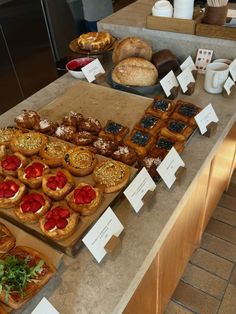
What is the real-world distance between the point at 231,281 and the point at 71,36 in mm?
2769

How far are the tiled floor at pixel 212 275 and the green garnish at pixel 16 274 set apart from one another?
95cm

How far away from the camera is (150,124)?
1.15 metres

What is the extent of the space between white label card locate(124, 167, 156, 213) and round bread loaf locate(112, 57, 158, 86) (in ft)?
1.97

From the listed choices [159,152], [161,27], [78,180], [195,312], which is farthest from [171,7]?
[195,312]

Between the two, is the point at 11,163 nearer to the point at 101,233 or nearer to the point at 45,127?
the point at 45,127

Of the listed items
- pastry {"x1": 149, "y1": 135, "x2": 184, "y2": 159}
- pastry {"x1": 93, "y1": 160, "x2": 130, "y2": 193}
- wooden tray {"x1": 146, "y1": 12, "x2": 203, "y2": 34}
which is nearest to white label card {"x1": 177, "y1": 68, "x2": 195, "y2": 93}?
wooden tray {"x1": 146, "y1": 12, "x2": 203, "y2": 34}

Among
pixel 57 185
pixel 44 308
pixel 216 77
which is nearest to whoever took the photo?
pixel 44 308

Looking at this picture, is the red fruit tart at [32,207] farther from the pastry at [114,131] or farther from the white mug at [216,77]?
the white mug at [216,77]

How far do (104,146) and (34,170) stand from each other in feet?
0.85

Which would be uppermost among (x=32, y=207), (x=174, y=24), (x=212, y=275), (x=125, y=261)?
(x=174, y=24)

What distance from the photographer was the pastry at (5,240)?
2.48 ft

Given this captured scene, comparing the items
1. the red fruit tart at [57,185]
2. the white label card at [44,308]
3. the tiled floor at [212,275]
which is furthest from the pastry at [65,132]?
the tiled floor at [212,275]

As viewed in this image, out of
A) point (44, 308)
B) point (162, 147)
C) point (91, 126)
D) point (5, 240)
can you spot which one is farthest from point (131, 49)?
point (44, 308)

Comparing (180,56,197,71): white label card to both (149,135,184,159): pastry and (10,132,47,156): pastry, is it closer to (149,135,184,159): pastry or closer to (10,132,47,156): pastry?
(149,135,184,159): pastry
